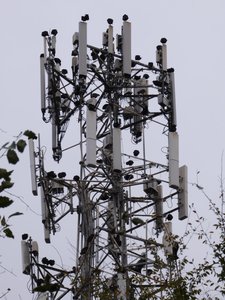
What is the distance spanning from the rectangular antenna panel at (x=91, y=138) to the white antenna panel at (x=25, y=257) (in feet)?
7.12

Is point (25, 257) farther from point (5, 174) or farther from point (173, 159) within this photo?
point (5, 174)

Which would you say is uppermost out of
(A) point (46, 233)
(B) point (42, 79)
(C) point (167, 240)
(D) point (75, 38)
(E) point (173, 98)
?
(D) point (75, 38)

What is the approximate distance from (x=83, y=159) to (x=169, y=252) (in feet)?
7.28

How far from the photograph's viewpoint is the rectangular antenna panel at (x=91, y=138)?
12742 millimetres

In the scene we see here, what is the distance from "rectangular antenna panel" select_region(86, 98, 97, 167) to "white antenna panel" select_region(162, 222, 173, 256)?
1.57m

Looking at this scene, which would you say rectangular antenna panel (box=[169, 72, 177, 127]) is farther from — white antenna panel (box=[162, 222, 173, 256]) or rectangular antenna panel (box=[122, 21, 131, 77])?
white antenna panel (box=[162, 222, 173, 256])

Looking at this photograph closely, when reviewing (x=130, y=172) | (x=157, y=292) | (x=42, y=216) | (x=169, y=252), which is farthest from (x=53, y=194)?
(x=157, y=292)

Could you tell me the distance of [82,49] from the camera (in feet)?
44.6

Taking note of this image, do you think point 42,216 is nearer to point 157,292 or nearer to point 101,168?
point 101,168

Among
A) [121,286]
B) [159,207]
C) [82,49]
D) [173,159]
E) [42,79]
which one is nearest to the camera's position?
[121,286]

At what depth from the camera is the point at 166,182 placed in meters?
14.0

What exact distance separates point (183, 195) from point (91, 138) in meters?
2.04

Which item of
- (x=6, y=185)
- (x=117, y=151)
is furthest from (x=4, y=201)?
(x=117, y=151)

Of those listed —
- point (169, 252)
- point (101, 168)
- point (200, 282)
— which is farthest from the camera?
point (101, 168)
